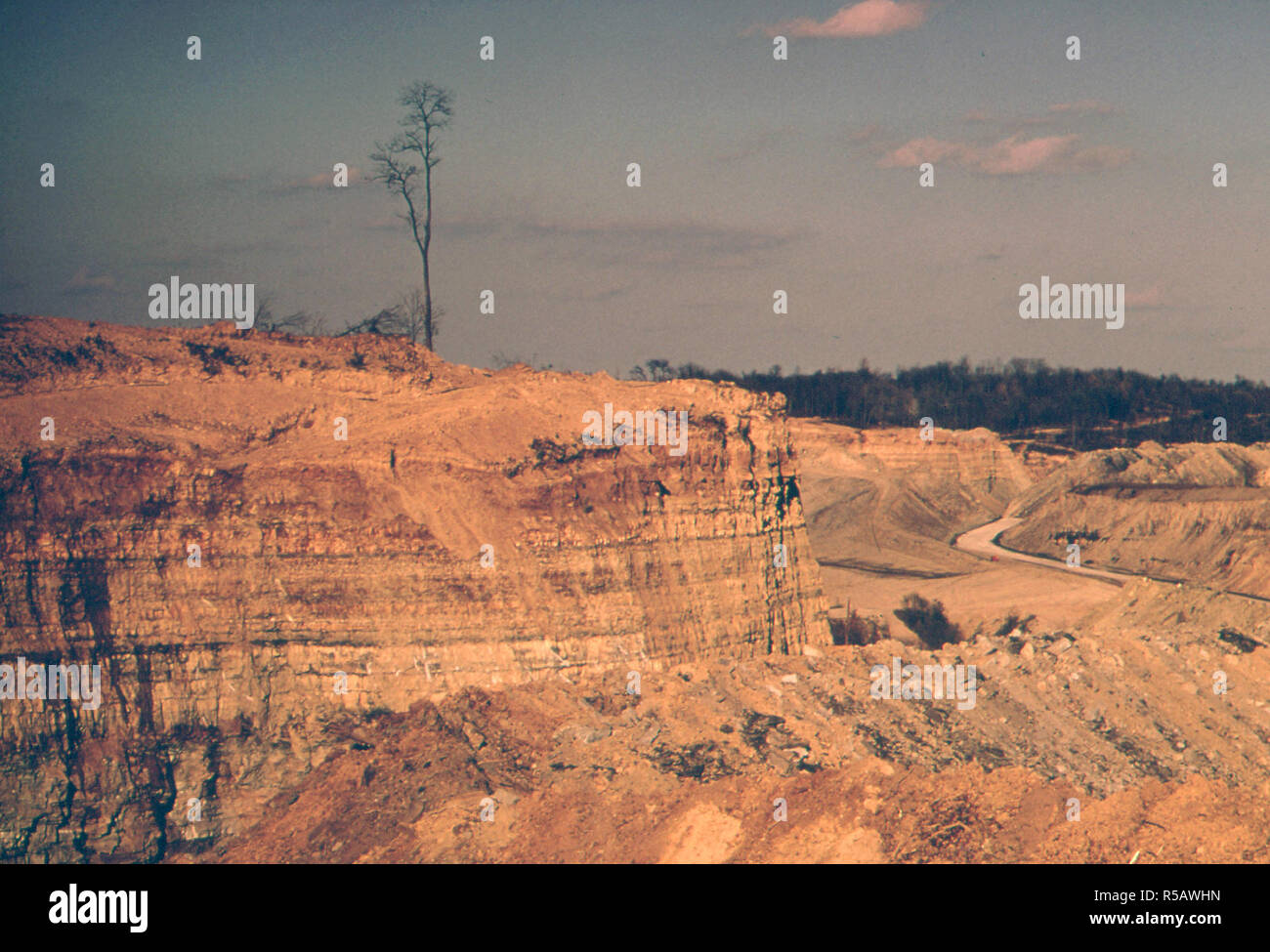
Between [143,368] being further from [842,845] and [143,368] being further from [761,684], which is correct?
[842,845]

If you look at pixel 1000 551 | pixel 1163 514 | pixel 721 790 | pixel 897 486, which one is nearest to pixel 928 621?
pixel 1163 514

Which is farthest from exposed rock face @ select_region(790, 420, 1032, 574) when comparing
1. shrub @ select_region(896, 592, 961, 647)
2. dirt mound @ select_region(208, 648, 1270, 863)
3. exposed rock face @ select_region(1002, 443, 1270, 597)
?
dirt mound @ select_region(208, 648, 1270, 863)

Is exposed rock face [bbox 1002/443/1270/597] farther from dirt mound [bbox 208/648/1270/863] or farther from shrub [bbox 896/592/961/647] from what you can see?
dirt mound [bbox 208/648/1270/863]

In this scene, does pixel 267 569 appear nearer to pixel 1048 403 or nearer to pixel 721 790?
pixel 721 790

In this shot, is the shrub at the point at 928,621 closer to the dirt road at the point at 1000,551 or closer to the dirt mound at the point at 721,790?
the dirt road at the point at 1000,551

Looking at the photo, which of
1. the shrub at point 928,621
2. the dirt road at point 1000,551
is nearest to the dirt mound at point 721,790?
the shrub at point 928,621
